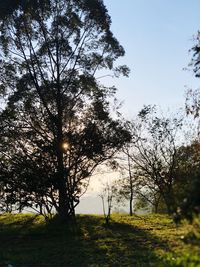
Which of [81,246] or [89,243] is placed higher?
[89,243]

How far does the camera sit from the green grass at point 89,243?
12.4 meters

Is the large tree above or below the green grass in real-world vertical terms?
above

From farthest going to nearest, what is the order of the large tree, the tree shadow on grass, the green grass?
the large tree
the tree shadow on grass
the green grass

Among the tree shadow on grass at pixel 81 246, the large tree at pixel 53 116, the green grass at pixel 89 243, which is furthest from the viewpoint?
the large tree at pixel 53 116

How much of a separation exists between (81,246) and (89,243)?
536 millimetres

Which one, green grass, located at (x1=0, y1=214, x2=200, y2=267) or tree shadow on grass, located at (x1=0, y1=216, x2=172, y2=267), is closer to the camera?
green grass, located at (x1=0, y1=214, x2=200, y2=267)

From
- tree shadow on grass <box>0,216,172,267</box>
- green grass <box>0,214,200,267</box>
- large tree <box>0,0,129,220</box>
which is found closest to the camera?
green grass <box>0,214,200,267</box>

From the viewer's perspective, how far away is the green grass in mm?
12414

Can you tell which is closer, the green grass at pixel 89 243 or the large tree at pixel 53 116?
the green grass at pixel 89 243

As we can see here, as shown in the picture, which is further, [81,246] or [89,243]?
[89,243]

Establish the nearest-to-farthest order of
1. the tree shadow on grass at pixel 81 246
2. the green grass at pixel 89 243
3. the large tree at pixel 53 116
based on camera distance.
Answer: the green grass at pixel 89 243, the tree shadow on grass at pixel 81 246, the large tree at pixel 53 116

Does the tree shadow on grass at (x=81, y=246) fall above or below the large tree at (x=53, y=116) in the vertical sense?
below

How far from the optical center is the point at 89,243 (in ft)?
53.4

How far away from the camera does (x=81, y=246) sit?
15.8 meters
